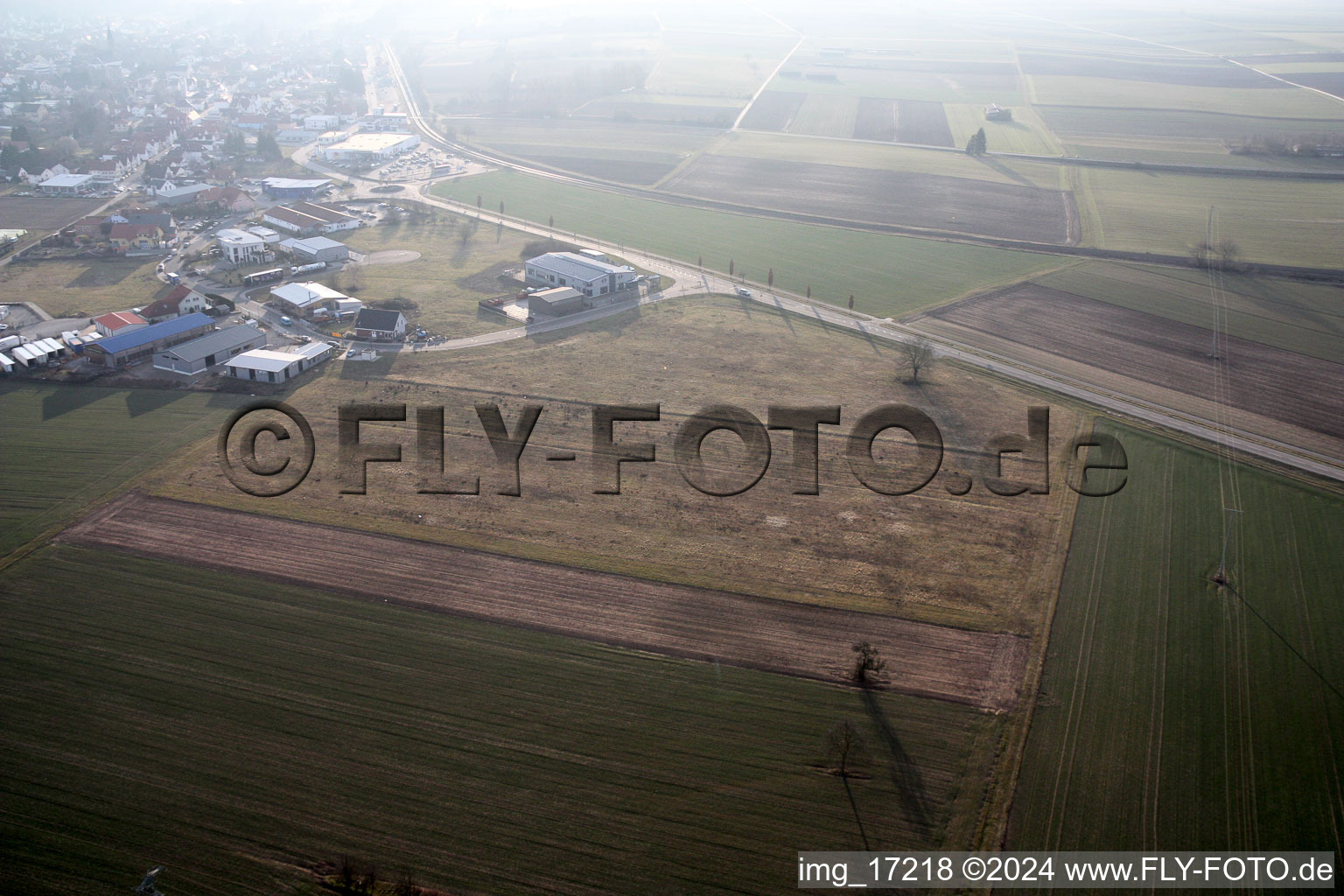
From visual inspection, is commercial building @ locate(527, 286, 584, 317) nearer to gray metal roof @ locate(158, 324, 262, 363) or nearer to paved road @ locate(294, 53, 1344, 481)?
paved road @ locate(294, 53, 1344, 481)

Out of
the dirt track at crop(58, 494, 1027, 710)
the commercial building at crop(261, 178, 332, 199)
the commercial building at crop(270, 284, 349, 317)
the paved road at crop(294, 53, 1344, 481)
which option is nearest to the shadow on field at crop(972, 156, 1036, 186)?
the paved road at crop(294, 53, 1344, 481)

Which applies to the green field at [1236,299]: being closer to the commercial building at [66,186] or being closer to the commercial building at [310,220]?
the commercial building at [310,220]

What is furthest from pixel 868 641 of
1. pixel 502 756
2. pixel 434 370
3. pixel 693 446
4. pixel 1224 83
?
pixel 1224 83

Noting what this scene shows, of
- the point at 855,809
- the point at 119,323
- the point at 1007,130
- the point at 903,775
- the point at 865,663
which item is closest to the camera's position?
the point at 855,809

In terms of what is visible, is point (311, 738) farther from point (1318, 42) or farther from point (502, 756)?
point (1318, 42)

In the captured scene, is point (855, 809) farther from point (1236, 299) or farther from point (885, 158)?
point (885, 158)

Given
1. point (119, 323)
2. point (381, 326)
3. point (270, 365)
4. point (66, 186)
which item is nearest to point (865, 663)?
point (270, 365)
